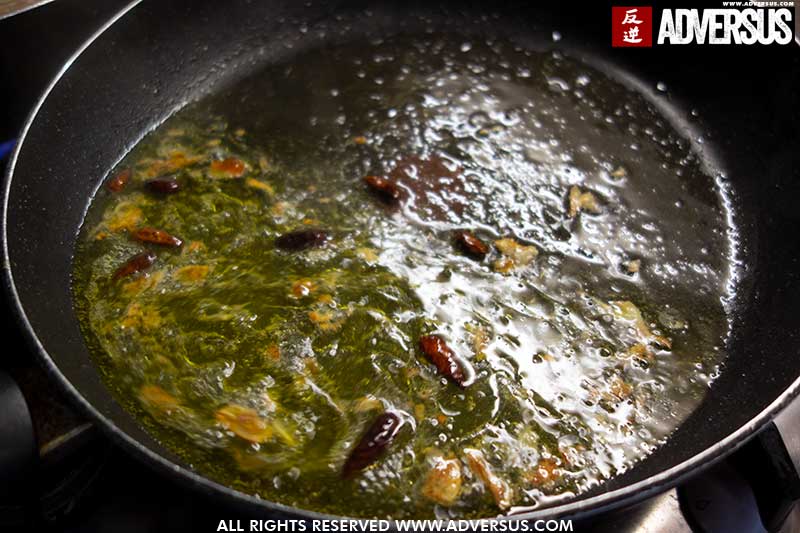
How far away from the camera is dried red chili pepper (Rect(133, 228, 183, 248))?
5.49 feet

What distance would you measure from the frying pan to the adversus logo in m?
0.03

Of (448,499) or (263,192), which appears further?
(263,192)

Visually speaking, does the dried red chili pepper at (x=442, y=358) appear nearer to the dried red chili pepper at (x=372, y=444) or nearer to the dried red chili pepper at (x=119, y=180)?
the dried red chili pepper at (x=372, y=444)

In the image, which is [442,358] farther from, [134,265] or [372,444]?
[134,265]

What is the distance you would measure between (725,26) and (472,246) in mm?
1110

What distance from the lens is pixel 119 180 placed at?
1.86 meters

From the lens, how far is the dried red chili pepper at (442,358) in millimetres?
1447

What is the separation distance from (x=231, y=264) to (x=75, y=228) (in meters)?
0.41

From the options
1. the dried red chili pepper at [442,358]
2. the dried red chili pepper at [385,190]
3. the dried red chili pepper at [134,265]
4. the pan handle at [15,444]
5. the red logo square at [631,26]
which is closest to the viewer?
the pan handle at [15,444]

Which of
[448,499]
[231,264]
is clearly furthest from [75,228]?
[448,499]

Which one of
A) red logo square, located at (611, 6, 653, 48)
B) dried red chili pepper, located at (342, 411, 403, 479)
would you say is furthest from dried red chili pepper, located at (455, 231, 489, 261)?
red logo square, located at (611, 6, 653, 48)

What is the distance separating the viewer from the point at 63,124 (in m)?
1.79

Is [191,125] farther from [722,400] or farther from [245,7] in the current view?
[722,400]

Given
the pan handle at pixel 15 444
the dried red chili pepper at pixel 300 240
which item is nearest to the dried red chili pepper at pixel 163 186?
the dried red chili pepper at pixel 300 240
